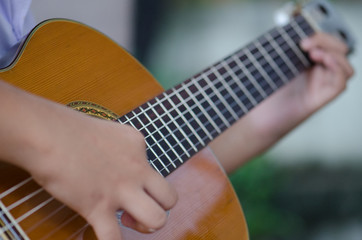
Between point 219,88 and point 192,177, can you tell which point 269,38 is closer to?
Result: point 219,88

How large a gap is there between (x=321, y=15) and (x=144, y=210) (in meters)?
0.82

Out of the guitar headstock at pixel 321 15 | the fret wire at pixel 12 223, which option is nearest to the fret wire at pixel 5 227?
the fret wire at pixel 12 223

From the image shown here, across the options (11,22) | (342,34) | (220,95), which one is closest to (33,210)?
(11,22)

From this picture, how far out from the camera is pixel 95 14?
2236 mm

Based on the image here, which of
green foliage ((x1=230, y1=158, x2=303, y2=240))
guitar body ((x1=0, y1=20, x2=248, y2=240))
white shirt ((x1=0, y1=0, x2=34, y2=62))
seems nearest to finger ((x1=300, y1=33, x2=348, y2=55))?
guitar body ((x1=0, y1=20, x2=248, y2=240))

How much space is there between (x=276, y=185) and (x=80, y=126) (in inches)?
93.7

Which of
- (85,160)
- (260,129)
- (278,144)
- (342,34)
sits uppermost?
(85,160)

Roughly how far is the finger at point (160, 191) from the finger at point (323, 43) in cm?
65

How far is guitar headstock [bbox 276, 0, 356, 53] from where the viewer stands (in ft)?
3.78

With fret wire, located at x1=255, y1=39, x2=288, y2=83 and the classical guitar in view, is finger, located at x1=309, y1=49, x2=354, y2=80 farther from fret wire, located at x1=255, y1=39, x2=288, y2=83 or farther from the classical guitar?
the classical guitar

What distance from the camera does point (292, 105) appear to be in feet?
3.85

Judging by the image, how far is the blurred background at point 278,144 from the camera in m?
2.75

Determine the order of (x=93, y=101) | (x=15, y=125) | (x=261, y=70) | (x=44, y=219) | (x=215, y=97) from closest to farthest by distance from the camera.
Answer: (x=15, y=125), (x=44, y=219), (x=93, y=101), (x=215, y=97), (x=261, y=70)

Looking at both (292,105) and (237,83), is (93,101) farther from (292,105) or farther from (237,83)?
(292,105)
